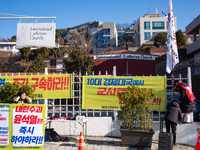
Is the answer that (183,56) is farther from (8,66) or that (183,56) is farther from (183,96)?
(8,66)

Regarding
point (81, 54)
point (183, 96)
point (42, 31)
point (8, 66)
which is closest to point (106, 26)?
point (8, 66)

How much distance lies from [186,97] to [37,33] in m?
7.50

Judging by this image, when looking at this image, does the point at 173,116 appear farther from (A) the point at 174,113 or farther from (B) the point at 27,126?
(B) the point at 27,126

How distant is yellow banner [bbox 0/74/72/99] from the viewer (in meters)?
7.68

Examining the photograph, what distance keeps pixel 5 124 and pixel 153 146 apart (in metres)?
4.60

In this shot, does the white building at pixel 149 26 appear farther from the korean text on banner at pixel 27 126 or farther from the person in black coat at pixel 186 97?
the korean text on banner at pixel 27 126

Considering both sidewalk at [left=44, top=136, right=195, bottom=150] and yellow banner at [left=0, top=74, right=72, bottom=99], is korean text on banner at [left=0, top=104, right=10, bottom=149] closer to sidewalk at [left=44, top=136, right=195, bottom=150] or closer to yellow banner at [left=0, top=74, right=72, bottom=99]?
sidewalk at [left=44, top=136, right=195, bottom=150]

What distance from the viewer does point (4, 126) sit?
18.5 feet

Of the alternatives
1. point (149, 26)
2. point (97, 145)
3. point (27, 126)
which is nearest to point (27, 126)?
point (27, 126)

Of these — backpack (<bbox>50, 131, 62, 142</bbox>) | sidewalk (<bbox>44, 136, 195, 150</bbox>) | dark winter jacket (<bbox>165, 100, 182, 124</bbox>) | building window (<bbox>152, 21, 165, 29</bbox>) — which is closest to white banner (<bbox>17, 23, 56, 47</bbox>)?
backpack (<bbox>50, 131, 62, 142</bbox>)

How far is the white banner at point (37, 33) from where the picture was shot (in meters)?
9.91

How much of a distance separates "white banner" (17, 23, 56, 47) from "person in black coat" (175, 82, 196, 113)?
259 inches

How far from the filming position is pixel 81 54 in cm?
2612

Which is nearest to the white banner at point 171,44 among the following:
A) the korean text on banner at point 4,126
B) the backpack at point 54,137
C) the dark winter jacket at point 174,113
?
the dark winter jacket at point 174,113
